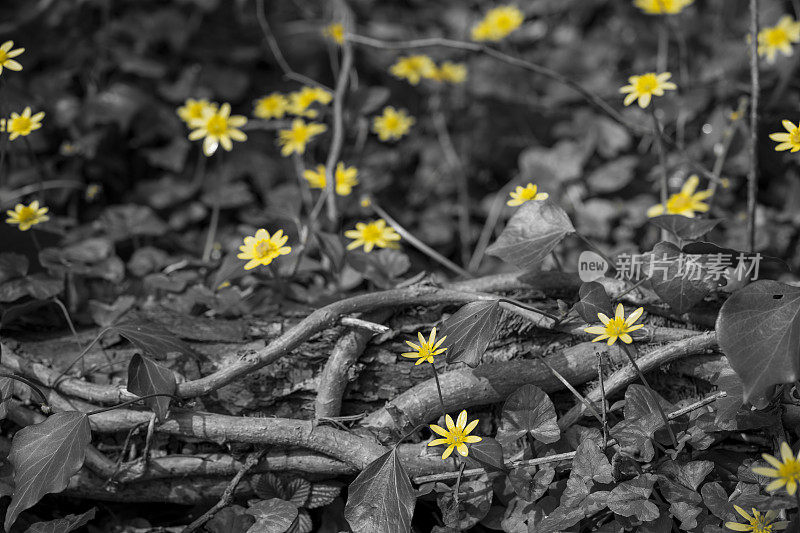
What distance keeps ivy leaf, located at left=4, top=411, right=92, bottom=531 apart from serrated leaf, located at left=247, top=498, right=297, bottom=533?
40cm

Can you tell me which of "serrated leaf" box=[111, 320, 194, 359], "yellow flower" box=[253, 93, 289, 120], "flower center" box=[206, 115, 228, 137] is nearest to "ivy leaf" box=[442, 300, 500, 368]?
"serrated leaf" box=[111, 320, 194, 359]

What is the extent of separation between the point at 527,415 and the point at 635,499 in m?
0.29

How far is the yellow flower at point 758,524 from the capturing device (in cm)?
128

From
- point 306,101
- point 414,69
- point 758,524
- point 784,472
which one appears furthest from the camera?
point 414,69

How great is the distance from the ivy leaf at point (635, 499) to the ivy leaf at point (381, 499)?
426 millimetres

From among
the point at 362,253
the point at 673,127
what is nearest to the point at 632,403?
the point at 362,253

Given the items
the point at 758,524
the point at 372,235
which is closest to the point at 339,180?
the point at 372,235

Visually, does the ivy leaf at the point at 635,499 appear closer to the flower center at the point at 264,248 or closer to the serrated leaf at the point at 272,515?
the serrated leaf at the point at 272,515

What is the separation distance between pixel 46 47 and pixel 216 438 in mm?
2188

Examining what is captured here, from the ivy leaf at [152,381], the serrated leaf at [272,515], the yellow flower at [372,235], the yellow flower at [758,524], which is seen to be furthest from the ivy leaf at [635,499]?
the ivy leaf at [152,381]

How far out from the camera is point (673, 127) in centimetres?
301

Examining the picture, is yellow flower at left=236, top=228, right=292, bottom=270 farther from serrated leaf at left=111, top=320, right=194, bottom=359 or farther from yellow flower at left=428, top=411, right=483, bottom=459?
yellow flower at left=428, top=411, right=483, bottom=459

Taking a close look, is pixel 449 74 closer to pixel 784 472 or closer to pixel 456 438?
pixel 456 438

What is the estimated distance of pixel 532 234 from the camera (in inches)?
66.9
